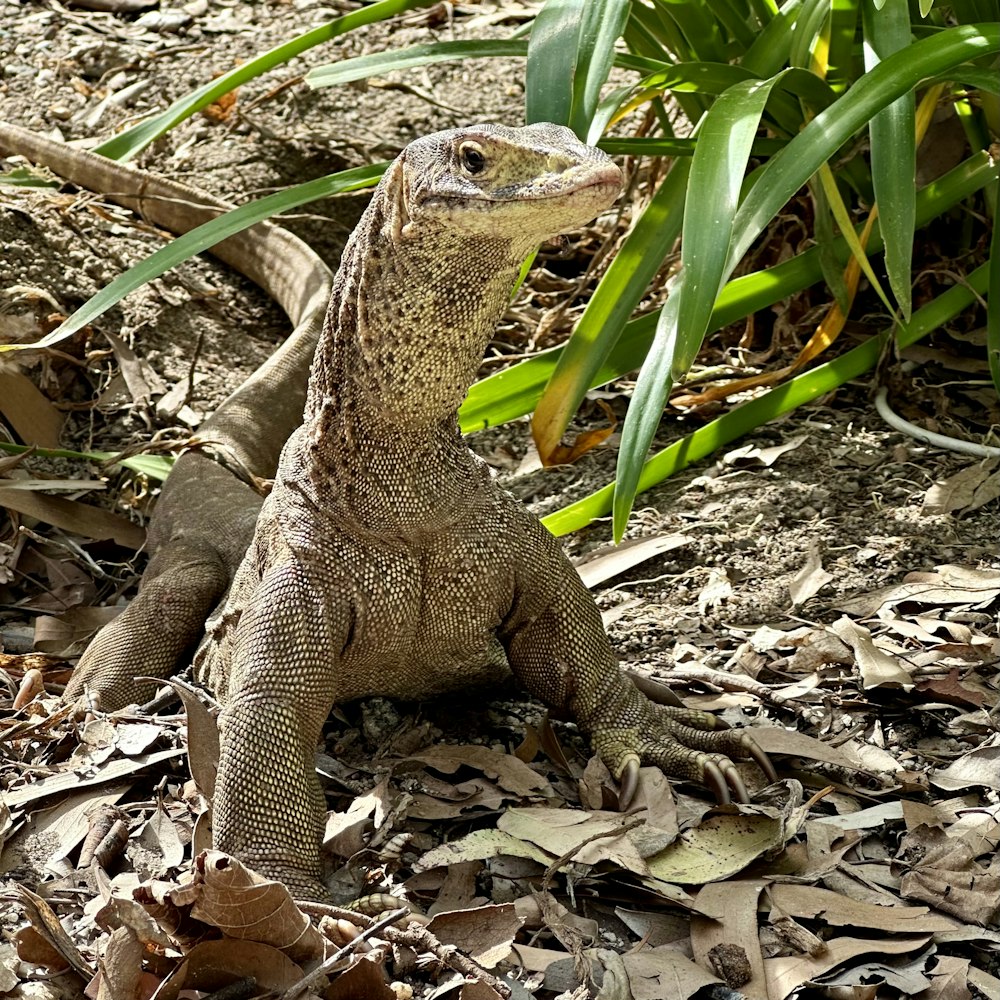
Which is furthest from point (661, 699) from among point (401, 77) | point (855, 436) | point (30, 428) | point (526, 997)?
point (401, 77)

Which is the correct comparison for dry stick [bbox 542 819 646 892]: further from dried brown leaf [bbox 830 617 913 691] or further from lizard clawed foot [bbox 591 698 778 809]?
dried brown leaf [bbox 830 617 913 691]

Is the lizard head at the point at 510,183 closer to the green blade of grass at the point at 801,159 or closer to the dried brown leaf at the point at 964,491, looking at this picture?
the green blade of grass at the point at 801,159

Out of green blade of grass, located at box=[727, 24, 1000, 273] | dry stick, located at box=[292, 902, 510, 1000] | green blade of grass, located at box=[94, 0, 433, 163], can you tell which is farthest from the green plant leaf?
dry stick, located at box=[292, 902, 510, 1000]

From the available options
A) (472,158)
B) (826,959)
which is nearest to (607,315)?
(472,158)

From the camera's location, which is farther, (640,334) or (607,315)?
(640,334)

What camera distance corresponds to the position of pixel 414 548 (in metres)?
3.13

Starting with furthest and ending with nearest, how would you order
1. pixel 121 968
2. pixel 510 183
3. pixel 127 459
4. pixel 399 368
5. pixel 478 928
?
pixel 127 459 → pixel 399 368 → pixel 478 928 → pixel 510 183 → pixel 121 968

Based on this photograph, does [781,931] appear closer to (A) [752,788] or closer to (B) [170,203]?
(A) [752,788]

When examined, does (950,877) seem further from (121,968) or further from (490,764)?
(121,968)

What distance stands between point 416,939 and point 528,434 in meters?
2.92

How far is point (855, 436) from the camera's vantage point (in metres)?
4.63

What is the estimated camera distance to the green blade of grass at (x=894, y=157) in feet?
11.2

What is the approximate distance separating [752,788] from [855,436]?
5.80ft

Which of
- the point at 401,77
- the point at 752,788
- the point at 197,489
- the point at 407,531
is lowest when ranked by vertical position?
the point at 752,788
